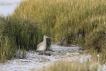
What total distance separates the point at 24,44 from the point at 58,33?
8.59 feet

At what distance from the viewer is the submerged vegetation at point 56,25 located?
10164 millimetres

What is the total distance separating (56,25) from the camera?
1323cm

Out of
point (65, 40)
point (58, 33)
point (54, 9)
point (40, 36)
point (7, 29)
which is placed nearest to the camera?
point (7, 29)

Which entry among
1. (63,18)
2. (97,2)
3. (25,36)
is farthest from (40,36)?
(97,2)

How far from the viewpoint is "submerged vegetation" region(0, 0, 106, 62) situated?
10164 millimetres

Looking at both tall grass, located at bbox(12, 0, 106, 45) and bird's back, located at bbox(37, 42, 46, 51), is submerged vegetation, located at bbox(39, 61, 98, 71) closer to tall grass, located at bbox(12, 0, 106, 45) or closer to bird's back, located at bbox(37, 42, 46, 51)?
bird's back, located at bbox(37, 42, 46, 51)

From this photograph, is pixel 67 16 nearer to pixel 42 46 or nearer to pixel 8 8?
pixel 42 46

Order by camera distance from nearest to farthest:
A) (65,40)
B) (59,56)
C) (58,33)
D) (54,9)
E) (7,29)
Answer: (59,56)
(7,29)
(65,40)
(58,33)
(54,9)

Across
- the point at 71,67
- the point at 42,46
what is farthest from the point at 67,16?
the point at 71,67

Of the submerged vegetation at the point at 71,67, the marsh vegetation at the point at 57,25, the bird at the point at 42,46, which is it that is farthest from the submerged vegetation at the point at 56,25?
the submerged vegetation at the point at 71,67

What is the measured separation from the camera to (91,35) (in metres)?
10.5

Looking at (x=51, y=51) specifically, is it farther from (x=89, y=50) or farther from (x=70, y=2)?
(x=70, y=2)

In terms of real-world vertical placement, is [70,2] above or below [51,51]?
above

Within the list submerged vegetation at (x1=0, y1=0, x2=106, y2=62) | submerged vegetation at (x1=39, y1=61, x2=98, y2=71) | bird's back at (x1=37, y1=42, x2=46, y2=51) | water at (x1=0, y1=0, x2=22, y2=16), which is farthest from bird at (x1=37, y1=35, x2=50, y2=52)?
water at (x1=0, y1=0, x2=22, y2=16)
